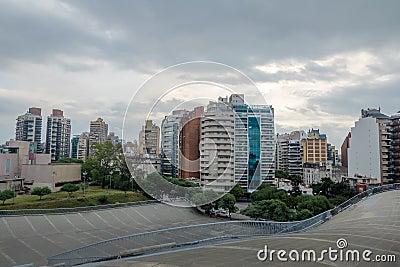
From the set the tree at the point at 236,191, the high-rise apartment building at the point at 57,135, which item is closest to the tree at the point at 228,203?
the tree at the point at 236,191

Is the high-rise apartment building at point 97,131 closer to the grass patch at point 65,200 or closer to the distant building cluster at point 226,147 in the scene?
the distant building cluster at point 226,147

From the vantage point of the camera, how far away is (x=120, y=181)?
18.5 metres

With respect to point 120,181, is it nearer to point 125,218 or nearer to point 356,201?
point 125,218

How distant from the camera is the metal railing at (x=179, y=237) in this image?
5895 millimetres

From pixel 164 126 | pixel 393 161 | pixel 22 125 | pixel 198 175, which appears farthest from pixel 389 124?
pixel 22 125

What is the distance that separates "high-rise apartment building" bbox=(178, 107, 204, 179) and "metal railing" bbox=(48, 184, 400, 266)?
20.9ft

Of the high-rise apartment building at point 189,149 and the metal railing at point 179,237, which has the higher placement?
the high-rise apartment building at point 189,149

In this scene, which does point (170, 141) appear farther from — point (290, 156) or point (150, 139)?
point (290, 156)

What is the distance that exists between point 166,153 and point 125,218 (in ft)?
10.9

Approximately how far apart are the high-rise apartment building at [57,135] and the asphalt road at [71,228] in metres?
26.7

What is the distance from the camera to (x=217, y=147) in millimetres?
21141

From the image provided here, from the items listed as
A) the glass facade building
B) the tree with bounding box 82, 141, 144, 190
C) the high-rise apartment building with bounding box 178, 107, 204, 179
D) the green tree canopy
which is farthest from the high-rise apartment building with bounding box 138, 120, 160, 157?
the glass facade building

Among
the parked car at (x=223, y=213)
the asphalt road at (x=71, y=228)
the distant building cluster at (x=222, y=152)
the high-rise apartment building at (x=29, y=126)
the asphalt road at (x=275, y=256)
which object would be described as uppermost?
the high-rise apartment building at (x=29, y=126)

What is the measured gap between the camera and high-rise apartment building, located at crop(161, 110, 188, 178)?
1089 centimetres
